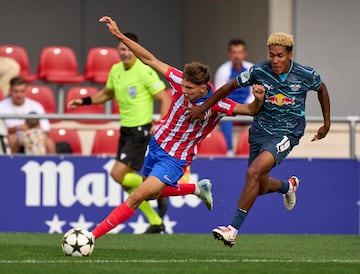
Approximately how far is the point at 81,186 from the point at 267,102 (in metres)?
4.44

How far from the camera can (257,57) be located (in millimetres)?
19688

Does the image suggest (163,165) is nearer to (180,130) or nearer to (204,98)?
(180,130)

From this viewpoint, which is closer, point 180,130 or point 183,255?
point 183,255

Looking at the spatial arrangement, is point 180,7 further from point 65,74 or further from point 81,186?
point 81,186

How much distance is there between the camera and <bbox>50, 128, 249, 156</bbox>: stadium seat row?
16953 mm

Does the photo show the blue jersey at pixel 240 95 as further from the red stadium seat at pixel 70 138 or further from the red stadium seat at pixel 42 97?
the red stadium seat at pixel 42 97

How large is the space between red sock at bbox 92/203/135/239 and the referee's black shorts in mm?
3933

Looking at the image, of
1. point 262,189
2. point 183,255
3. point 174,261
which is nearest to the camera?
point 174,261

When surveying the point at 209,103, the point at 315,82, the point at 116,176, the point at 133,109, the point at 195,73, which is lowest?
the point at 116,176

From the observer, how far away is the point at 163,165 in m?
11.7

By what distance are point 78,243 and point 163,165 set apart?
55.9 inches

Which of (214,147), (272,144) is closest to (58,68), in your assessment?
(214,147)

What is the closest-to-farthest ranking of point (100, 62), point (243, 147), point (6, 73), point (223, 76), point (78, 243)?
point (78, 243) → point (243, 147) → point (223, 76) → point (6, 73) → point (100, 62)

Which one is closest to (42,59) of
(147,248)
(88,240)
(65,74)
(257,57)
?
(65,74)
